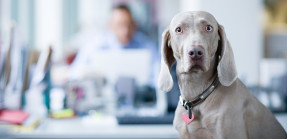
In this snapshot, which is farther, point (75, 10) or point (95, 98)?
point (75, 10)

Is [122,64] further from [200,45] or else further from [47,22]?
[47,22]

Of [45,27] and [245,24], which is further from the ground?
[45,27]

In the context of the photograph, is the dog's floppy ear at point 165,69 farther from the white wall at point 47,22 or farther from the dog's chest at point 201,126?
the white wall at point 47,22

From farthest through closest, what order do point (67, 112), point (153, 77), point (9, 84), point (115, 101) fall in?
point (153, 77) < point (115, 101) < point (67, 112) < point (9, 84)

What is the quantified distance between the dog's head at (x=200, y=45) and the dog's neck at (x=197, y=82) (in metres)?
0.01

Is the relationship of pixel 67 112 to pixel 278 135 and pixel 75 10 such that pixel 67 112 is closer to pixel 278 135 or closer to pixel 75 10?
pixel 278 135

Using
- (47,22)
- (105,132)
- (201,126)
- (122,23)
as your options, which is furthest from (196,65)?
(47,22)

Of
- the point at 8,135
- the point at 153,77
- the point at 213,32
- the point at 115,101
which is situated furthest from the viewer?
the point at 153,77

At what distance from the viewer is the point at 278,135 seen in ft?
2.18

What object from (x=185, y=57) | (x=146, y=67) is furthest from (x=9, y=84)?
(x=185, y=57)

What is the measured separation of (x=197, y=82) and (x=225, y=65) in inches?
2.8

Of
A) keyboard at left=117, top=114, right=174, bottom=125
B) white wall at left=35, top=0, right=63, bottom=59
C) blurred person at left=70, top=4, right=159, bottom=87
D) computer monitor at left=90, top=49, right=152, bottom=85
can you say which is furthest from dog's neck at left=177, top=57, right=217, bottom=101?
white wall at left=35, top=0, right=63, bottom=59

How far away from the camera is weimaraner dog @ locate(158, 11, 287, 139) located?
60 centimetres

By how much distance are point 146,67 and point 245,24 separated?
76 centimetres
